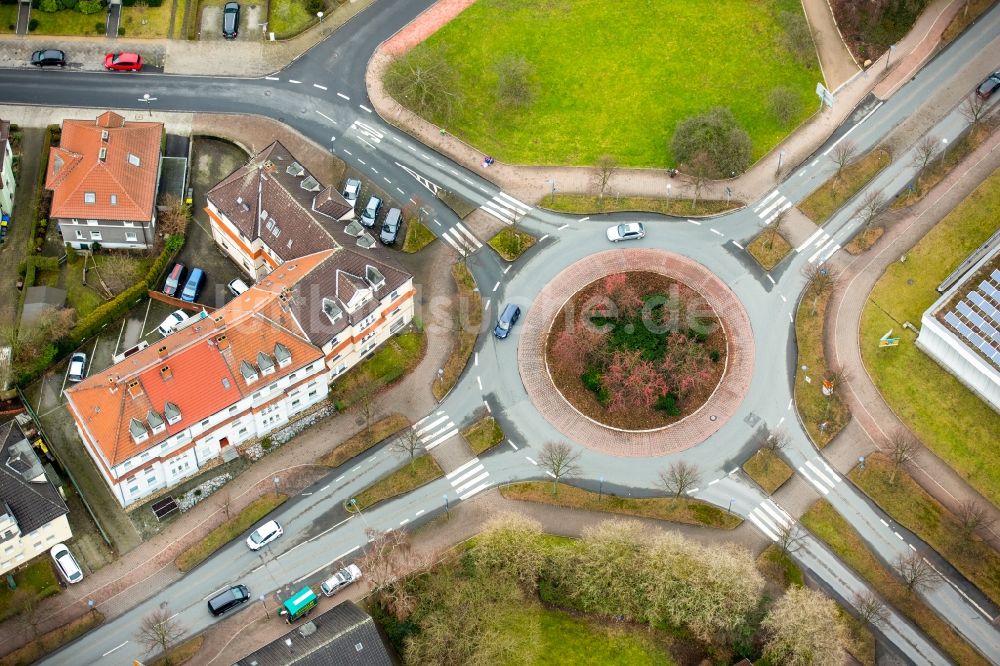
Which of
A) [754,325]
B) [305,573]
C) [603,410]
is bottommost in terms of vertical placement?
[305,573]

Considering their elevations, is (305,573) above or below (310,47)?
below

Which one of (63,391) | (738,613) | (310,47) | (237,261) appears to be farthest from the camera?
(310,47)

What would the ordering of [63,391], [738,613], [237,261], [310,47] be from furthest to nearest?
[310,47]
[237,261]
[63,391]
[738,613]

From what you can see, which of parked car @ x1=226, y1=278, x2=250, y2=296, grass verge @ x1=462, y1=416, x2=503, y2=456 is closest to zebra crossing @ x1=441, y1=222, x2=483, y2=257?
grass verge @ x1=462, y1=416, x2=503, y2=456

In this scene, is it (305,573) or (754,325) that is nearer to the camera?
(305,573)

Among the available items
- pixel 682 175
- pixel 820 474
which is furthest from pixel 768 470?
pixel 682 175

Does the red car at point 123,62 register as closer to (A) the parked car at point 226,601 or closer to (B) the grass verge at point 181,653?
(A) the parked car at point 226,601

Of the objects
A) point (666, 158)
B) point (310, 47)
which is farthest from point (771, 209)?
point (310, 47)

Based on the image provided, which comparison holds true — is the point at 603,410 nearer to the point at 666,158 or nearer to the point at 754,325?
the point at 754,325
